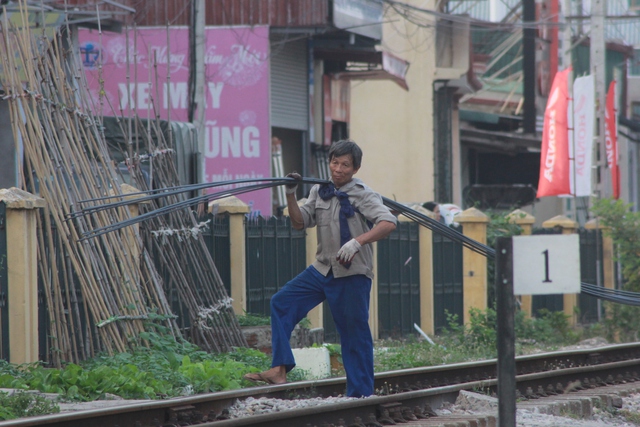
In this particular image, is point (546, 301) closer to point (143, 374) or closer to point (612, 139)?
point (612, 139)

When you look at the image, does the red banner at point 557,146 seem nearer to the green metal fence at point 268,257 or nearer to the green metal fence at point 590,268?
the green metal fence at point 590,268

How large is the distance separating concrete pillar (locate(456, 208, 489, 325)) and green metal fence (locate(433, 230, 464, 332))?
0.39 meters

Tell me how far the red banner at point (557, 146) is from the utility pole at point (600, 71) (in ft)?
2.21


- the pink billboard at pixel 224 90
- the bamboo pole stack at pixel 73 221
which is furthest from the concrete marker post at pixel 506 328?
the pink billboard at pixel 224 90

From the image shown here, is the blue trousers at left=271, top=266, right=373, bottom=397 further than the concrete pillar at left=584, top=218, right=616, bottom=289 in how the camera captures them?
No

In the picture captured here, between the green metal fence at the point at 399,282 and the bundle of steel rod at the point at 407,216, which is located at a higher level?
the bundle of steel rod at the point at 407,216

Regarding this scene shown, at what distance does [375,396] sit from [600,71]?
1556 centimetres

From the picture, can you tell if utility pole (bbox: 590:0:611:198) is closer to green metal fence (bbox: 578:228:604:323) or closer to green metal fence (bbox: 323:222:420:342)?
green metal fence (bbox: 578:228:604:323)

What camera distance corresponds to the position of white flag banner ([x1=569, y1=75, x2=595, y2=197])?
68.1 feet

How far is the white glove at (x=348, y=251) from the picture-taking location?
6883 mm

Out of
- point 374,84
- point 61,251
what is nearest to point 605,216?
point 61,251

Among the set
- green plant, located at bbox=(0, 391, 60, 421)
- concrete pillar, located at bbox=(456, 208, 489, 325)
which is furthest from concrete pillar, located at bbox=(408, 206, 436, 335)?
green plant, located at bbox=(0, 391, 60, 421)

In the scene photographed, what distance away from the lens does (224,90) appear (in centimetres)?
2069

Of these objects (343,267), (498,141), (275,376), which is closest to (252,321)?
(275,376)
